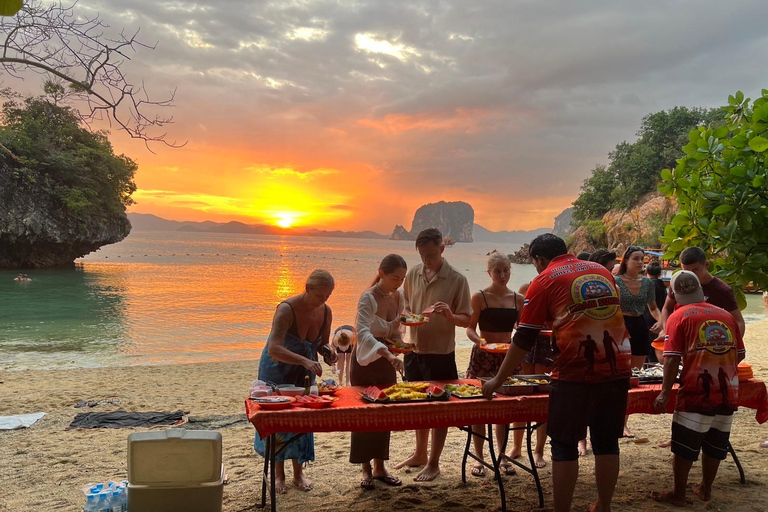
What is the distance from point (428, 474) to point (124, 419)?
4.64 metres

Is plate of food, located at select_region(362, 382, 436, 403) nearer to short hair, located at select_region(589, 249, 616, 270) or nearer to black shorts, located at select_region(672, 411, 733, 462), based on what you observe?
black shorts, located at select_region(672, 411, 733, 462)

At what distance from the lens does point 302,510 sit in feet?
13.4

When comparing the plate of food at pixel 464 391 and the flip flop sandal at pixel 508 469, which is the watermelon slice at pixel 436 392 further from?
the flip flop sandal at pixel 508 469

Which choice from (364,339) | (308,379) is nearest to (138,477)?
(308,379)

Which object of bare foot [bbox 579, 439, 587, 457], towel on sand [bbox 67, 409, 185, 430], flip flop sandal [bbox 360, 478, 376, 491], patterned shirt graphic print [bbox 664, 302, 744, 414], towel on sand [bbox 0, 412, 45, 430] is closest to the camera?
patterned shirt graphic print [bbox 664, 302, 744, 414]

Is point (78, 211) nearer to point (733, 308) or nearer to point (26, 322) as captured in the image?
point (26, 322)

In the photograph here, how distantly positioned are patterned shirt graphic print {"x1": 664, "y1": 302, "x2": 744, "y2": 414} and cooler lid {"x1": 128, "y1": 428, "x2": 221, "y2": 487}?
3.12 meters

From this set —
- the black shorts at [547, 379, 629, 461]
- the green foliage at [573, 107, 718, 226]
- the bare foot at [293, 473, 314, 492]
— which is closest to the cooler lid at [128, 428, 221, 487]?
the bare foot at [293, 473, 314, 492]

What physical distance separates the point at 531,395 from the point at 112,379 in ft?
30.8

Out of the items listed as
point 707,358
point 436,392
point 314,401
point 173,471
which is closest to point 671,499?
point 707,358

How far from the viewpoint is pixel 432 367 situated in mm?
4684

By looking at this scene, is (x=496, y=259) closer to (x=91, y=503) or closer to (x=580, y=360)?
(x=580, y=360)

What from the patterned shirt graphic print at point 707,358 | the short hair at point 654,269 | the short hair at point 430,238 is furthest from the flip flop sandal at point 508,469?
the short hair at point 654,269

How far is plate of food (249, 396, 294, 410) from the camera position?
354cm
